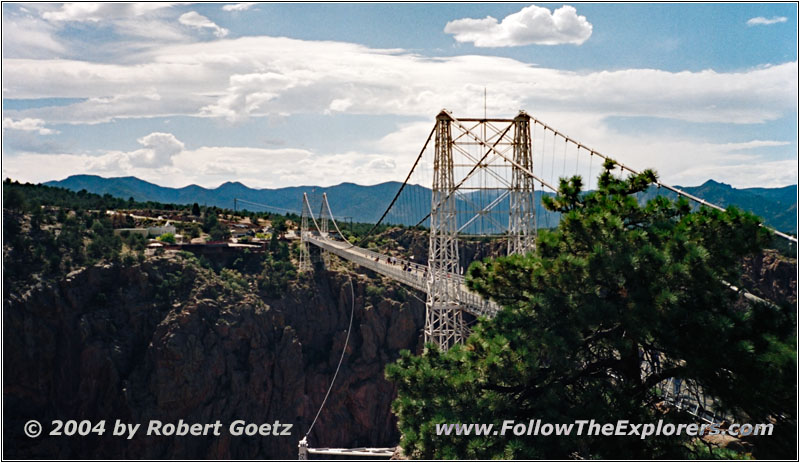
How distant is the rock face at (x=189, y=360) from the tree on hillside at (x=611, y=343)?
28.5 metres

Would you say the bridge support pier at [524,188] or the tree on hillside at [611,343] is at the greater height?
the bridge support pier at [524,188]

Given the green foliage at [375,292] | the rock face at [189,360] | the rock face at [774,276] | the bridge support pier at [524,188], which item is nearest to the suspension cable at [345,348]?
the rock face at [189,360]

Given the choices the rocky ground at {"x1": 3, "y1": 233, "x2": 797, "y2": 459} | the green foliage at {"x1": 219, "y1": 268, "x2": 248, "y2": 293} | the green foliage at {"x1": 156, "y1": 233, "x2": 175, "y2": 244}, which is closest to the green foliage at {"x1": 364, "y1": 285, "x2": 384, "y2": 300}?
the rocky ground at {"x1": 3, "y1": 233, "x2": 797, "y2": 459}

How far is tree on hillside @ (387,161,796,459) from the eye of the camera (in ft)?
38.2

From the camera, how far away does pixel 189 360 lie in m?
39.2

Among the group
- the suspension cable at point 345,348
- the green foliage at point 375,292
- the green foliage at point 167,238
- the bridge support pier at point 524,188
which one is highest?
the bridge support pier at point 524,188

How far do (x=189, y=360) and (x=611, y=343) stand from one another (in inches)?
1228

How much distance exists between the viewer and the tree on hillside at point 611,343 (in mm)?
11656

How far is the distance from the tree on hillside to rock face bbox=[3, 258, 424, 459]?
93.5 feet

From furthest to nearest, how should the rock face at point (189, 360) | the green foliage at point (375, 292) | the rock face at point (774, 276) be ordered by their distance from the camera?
1. the green foliage at point (375, 292)
2. the rock face at point (774, 276)
3. the rock face at point (189, 360)

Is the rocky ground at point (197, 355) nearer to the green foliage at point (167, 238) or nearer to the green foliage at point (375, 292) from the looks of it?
the green foliage at point (375, 292)

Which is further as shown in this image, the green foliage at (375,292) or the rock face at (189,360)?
the green foliage at (375,292)

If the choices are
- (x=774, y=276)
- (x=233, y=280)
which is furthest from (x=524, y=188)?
(x=774, y=276)

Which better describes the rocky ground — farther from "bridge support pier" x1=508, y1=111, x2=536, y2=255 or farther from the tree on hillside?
the tree on hillside
